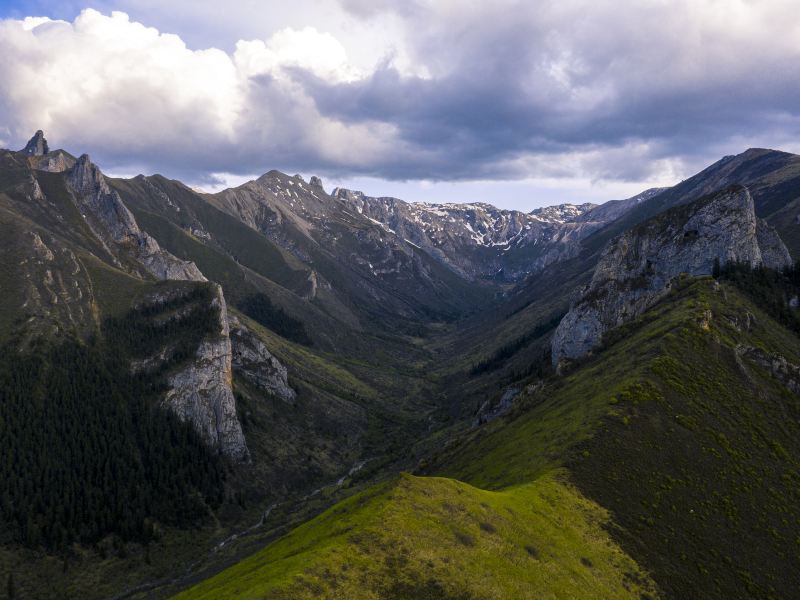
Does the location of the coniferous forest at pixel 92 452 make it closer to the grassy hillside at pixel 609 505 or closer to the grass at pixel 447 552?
the grassy hillside at pixel 609 505

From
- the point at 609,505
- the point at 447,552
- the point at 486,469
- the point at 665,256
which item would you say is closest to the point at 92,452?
the point at 486,469

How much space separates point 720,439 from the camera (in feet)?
278

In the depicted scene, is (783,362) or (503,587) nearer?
(503,587)

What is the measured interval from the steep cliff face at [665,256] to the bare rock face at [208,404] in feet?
379

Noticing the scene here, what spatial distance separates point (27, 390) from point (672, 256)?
705 ft

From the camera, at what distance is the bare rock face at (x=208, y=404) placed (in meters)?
179

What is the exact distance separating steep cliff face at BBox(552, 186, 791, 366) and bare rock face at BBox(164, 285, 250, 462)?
115397 millimetres

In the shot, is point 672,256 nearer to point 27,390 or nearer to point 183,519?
point 183,519

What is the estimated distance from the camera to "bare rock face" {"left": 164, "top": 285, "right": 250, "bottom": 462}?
587ft

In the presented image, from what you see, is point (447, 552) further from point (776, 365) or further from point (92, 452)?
point (92, 452)

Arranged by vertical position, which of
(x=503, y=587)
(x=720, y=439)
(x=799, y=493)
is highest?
(x=503, y=587)

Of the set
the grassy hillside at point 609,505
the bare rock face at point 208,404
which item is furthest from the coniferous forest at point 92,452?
the grassy hillside at point 609,505

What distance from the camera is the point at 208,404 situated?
18438cm

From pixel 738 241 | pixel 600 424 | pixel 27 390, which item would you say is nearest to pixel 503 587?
pixel 600 424
